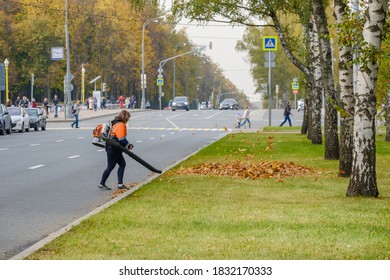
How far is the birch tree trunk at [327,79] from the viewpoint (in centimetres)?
2339

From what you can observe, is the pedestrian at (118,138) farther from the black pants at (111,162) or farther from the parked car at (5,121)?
the parked car at (5,121)

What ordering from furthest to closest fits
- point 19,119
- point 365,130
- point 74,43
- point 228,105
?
point 228,105 < point 74,43 < point 19,119 < point 365,130

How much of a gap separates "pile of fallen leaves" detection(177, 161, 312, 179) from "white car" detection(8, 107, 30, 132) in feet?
109

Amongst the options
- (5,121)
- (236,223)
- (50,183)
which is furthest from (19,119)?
(236,223)

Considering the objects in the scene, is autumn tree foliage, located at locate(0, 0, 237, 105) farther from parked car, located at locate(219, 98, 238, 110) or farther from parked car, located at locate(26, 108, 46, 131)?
parked car, located at locate(26, 108, 46, 131)

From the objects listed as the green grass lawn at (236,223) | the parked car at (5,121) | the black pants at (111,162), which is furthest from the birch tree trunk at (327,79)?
the parked car at (5,121)

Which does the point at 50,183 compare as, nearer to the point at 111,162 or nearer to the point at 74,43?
the point at 111,162

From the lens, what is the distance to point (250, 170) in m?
21.5

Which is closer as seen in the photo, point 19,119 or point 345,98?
point 345,98

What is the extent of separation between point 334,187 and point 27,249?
8.63 m

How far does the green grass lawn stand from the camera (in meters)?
10.2

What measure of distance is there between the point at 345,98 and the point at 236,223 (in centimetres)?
781
